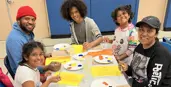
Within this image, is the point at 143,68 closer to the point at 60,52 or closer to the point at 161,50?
the point at 161,50

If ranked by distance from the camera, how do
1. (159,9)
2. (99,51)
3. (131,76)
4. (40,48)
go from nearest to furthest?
(40,48) < (131,76) < (99,51) < (159,9)

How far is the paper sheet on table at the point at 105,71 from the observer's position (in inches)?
54.2

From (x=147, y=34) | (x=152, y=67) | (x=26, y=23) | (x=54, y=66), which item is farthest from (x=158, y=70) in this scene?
(x=26, y=23)

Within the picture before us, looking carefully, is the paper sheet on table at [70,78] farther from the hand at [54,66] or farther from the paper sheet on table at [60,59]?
the paper sheet on table at [60,59]

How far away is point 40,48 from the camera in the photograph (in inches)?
55.2

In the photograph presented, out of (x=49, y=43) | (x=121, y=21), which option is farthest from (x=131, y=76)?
(x=49, y=43)

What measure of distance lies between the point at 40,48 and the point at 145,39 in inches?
33.0

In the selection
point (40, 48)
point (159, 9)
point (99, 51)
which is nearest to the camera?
point (40, 48)

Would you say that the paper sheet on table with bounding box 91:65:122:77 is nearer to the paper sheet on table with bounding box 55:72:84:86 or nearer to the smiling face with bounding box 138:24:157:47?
the paper sheet on table with bounding box 55:72:84:86

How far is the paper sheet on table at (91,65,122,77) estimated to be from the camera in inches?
54.2

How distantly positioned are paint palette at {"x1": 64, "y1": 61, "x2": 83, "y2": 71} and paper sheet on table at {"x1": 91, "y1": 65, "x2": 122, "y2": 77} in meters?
0.12

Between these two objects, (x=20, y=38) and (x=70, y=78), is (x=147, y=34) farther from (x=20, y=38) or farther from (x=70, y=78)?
(x=20, y=38)

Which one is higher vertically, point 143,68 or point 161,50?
point 161,50

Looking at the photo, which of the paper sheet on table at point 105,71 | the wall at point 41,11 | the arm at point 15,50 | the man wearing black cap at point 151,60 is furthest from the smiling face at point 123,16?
the wall at point 41,11
